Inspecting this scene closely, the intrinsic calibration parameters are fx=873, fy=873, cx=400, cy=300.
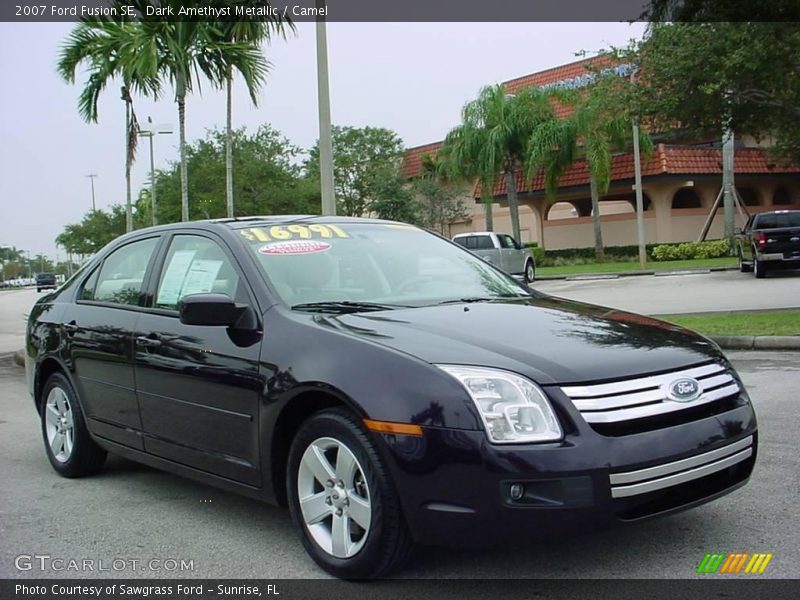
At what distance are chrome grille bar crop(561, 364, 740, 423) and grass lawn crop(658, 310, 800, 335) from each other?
7.75m

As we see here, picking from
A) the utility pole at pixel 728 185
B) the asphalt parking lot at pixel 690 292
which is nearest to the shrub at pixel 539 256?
the utility pole at pixel 728 185

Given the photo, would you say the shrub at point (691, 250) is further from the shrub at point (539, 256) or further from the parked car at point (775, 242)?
the parked car at point (775, 242)

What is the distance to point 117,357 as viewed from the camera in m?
5.09

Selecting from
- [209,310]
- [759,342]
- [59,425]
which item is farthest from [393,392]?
[759,342]

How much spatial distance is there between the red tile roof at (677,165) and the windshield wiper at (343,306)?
33.9 m

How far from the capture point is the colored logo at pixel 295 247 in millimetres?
4648

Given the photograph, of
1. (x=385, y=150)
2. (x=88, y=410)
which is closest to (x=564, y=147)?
(x=385, y=150)

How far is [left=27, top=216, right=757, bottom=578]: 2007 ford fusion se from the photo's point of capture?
330cm

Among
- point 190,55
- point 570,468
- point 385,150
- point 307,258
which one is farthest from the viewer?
point 385,150

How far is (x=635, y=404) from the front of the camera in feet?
11.2

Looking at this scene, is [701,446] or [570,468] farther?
[701,446]

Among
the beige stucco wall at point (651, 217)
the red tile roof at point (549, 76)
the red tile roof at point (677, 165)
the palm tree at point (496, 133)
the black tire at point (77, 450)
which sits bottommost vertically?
the black tire at point (77, 450)

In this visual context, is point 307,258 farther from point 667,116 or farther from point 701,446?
point 667,116

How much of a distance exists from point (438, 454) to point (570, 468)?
1.63ft
